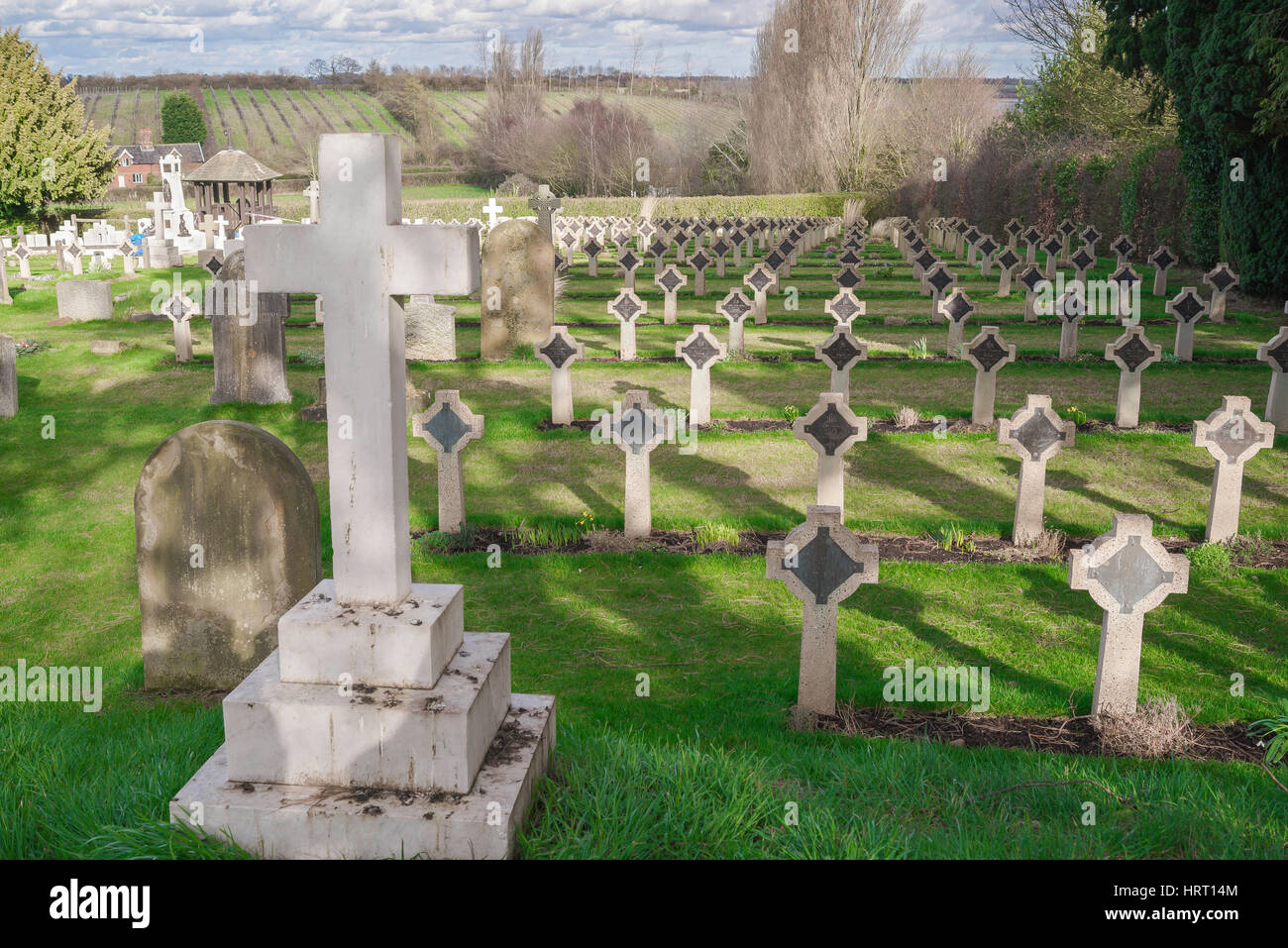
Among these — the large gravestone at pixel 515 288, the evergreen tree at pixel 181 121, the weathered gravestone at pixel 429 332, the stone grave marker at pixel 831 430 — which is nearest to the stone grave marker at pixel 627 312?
the large gravestone at pixel 515 288

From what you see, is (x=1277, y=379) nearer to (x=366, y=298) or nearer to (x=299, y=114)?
(x=366, y=298)

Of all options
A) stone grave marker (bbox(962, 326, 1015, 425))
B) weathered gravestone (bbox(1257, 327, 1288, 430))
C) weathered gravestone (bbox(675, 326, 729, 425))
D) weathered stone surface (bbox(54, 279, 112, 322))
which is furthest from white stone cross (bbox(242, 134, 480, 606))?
weathered stone surface (bbox(54, 279, 112, 322))

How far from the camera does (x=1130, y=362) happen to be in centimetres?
1016

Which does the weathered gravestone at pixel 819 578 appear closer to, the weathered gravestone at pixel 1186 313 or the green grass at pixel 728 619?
the green grass at pixel 728 619

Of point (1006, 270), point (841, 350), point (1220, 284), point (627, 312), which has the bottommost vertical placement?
point (841, 350)

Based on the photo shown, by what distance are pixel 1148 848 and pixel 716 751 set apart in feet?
4.50

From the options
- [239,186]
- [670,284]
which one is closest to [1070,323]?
[670,284]

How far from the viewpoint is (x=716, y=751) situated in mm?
3758

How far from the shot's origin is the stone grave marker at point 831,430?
7184mm

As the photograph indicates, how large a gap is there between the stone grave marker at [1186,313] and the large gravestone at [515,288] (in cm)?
805

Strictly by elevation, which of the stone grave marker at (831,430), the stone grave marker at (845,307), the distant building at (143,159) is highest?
the distant building at (143,159)

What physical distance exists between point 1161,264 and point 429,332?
14.3 meters

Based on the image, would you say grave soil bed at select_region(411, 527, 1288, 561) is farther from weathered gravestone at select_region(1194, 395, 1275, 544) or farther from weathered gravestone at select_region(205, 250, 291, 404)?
weathered gravestone at select_region(205, 250, 291, 404)
